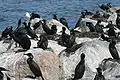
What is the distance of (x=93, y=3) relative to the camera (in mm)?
48156

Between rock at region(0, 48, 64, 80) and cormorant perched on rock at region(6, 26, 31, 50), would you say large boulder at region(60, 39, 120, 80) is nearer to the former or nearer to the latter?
rock at region(0, 48, 64, 80)

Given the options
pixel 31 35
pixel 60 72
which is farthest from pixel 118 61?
pixel 31 35

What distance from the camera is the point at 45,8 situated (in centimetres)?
4334

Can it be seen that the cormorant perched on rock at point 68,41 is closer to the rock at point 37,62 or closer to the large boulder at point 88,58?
the large boulder at point 88,58

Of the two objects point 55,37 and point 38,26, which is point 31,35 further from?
point 38,26

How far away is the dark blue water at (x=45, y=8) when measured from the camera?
3762 centimetres

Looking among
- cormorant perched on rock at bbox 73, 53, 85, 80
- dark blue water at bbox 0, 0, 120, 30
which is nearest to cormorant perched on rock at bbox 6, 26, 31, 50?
cormorant perched on rock at bbox 73, 53, 85, 80

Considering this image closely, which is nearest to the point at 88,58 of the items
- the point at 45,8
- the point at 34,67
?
the point at 34,67

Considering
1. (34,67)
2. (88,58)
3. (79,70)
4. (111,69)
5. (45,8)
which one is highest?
(34,67)

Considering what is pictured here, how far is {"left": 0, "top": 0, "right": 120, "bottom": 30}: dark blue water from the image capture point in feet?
123

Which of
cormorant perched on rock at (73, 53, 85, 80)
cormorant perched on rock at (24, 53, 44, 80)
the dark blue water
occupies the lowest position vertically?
the dark blue water

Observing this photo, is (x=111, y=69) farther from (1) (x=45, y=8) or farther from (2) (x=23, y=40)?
(1) (x=45, y=8)

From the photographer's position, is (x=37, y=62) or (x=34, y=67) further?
(x=37, y=62)

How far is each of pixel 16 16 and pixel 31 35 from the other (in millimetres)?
19670
